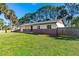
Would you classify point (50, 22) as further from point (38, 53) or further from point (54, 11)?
point (38, 53)

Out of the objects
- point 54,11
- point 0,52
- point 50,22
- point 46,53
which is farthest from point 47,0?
point 50,22

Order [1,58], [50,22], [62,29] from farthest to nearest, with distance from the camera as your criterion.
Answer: [50,22] → [62,29] → [1,58]

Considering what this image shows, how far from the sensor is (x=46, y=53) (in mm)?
5871

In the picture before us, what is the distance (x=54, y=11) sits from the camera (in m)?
11.9

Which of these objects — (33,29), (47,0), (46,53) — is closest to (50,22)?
(33,29)

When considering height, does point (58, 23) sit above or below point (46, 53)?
above

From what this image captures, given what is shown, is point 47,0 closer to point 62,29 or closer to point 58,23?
point 62,29

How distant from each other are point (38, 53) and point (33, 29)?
790 cm

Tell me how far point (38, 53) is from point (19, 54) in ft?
2.22

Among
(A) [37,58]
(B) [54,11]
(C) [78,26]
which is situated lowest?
(A) [37,58]

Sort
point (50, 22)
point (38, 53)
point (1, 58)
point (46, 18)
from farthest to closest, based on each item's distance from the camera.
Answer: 1. point (50, 22)
2. point (46, 18)
3. point (38, 53)
4. point (1, 58)

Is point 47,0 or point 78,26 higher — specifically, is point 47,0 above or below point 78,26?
above

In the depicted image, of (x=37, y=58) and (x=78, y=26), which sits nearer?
(x=37, y=58)

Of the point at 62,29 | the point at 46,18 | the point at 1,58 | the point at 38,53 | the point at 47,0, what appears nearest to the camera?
the point at 1,58
